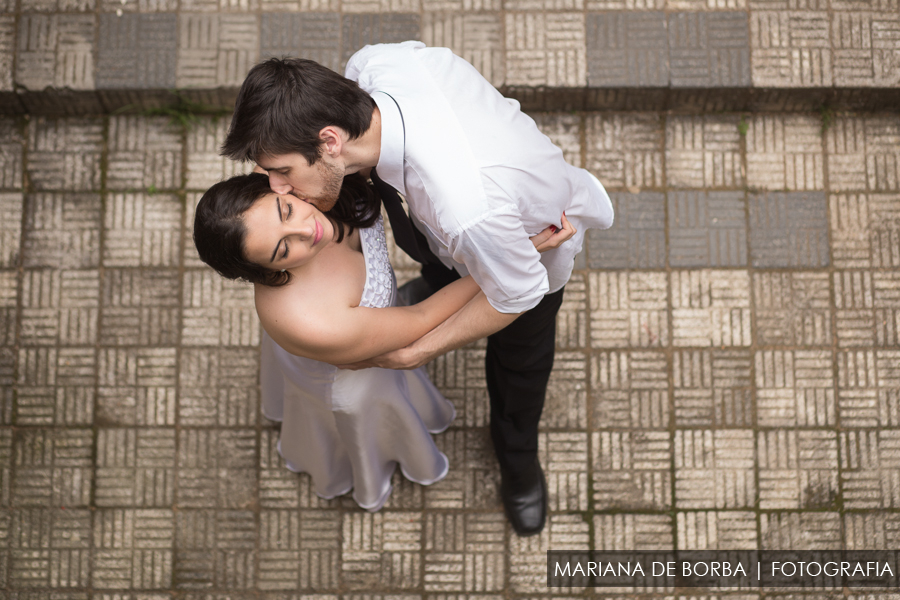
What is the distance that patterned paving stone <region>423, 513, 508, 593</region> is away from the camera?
393 centimetres

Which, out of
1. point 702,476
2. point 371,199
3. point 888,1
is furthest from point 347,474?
point 888,1

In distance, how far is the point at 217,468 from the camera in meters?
4.06

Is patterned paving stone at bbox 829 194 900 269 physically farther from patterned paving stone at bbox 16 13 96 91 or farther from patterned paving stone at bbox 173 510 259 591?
patterned paving stone at bbox 16 13 96 91

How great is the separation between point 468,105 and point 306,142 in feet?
1.88

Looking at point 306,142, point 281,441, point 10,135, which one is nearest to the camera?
point 306,142

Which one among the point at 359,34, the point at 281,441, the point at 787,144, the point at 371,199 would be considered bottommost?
the point at 281,441

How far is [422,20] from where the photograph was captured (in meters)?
4.26

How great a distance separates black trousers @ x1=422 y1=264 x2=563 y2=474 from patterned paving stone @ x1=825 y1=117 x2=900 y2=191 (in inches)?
94.7

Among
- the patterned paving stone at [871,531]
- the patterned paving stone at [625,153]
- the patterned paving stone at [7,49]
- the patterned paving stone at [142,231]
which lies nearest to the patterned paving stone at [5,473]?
the patterned paving stone at [142,231]

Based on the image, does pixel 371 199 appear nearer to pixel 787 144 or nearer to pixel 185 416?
pixel 185 416

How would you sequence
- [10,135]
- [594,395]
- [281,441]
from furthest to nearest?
[10,135]
[594,395]
[281,441]

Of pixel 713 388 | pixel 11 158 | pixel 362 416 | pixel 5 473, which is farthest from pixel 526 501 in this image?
pixel 11 158

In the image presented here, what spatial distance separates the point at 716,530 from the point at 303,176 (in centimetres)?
323

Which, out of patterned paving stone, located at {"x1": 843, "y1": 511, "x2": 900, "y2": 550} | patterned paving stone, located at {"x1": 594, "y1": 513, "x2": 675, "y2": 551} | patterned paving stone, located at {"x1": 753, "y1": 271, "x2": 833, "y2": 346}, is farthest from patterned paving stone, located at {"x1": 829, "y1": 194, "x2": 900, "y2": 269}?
patterned paving stone, located at {"x1": 594, "y1": 513, "x2": 675, "y2": 551}
